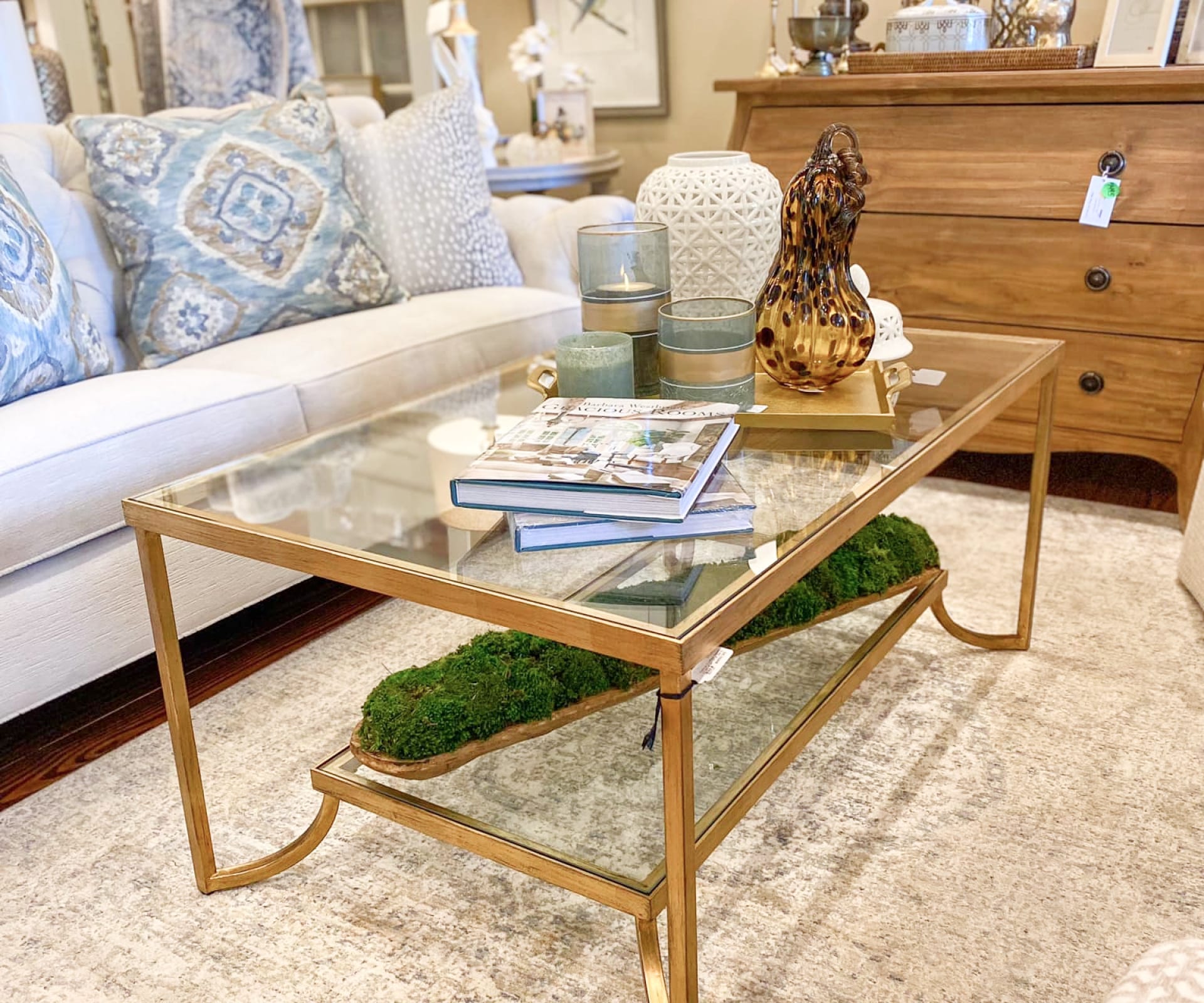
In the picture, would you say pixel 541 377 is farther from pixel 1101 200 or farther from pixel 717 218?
pixel 1101 200

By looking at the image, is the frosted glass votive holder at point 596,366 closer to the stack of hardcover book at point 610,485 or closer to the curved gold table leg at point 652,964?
the stack of hardcover book at point 610,485


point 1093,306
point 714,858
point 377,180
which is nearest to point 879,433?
point 714,858

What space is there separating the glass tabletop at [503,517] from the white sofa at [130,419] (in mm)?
407

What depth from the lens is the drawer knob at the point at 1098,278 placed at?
2.29 meters

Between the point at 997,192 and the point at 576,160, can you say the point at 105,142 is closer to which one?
the point at 576,160

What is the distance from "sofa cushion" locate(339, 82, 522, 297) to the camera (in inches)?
98.0

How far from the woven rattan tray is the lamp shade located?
6.42 ft

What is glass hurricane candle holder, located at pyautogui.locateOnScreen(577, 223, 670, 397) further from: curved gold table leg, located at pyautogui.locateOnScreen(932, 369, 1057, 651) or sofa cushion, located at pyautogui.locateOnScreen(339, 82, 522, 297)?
sofa cushion, located at pyautogui.locateOnScreen(339, 82, 522, 297)

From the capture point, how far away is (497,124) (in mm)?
4027

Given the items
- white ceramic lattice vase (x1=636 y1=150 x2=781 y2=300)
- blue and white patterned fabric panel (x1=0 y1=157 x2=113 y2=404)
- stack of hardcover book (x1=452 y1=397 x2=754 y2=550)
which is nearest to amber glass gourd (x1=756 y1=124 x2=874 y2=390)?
white ceramic lattice vase (x1=636 y1=150 x2=781 y2=300)

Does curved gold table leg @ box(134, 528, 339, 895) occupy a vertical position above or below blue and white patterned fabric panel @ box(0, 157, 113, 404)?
below

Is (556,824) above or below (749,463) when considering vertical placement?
below

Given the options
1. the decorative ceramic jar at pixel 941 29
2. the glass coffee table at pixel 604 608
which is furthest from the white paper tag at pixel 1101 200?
the glass coffee table at pixel 604 608

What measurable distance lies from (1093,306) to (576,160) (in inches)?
62.6
